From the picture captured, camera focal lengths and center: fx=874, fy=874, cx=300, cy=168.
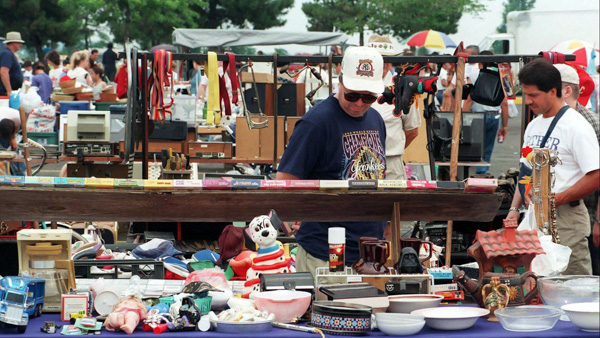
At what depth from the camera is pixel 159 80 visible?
7223mm

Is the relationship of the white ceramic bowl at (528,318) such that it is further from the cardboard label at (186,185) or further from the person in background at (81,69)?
the person in background at (81,69)

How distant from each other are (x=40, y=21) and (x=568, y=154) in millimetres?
41974

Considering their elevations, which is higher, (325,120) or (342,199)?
(325,120)

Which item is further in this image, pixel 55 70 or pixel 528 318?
pixel 55 70

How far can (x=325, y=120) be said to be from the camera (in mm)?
4055

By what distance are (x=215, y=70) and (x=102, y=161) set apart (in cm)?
269

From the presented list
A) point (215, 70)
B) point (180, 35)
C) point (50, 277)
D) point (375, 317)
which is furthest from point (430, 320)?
point (180, 35)

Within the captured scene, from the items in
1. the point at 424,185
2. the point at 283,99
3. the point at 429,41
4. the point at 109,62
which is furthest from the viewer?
the point at 109,62

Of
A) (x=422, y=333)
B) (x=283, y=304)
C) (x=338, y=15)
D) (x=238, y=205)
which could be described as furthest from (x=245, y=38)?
(x=338, y=15)

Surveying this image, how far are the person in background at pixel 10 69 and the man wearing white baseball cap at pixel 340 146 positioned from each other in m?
10.4

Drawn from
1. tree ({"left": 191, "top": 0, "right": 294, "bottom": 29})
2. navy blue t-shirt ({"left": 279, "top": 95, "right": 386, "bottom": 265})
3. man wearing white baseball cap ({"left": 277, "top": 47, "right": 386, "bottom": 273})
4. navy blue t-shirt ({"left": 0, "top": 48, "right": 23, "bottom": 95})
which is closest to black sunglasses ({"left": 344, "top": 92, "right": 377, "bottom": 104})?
man wearing white baseball cap ({"left": 277, "top": 47, "right": 386, "bottom": 273})

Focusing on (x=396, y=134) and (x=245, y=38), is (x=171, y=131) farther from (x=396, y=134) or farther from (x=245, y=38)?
(x=245, y=38)

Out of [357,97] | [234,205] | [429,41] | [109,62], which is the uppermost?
[429,41]

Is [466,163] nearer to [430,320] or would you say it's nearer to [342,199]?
[342,199]
